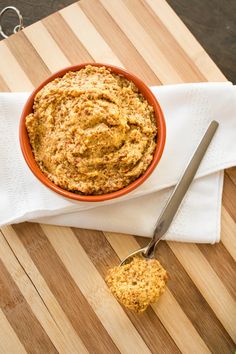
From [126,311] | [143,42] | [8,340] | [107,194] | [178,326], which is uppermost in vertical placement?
[143,42]

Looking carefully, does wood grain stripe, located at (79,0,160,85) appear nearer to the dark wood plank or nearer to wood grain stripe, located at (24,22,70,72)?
wood grain stripe, located at (24,22,70,72)

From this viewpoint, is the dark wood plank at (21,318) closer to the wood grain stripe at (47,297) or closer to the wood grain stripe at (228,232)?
the wood grain stripe at (47,297)

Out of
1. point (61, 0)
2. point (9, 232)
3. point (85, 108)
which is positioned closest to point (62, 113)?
point (85, 108)

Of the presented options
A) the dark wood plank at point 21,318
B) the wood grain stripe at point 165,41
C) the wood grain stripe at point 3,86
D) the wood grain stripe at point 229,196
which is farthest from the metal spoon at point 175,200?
the wood grain stripe at point 3,86

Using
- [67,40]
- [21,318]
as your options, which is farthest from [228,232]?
[67,40]

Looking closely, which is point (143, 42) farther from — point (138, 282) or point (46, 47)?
point (138, 282)

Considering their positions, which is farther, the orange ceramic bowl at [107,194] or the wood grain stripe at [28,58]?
the wood grain stripe at [28,58]
